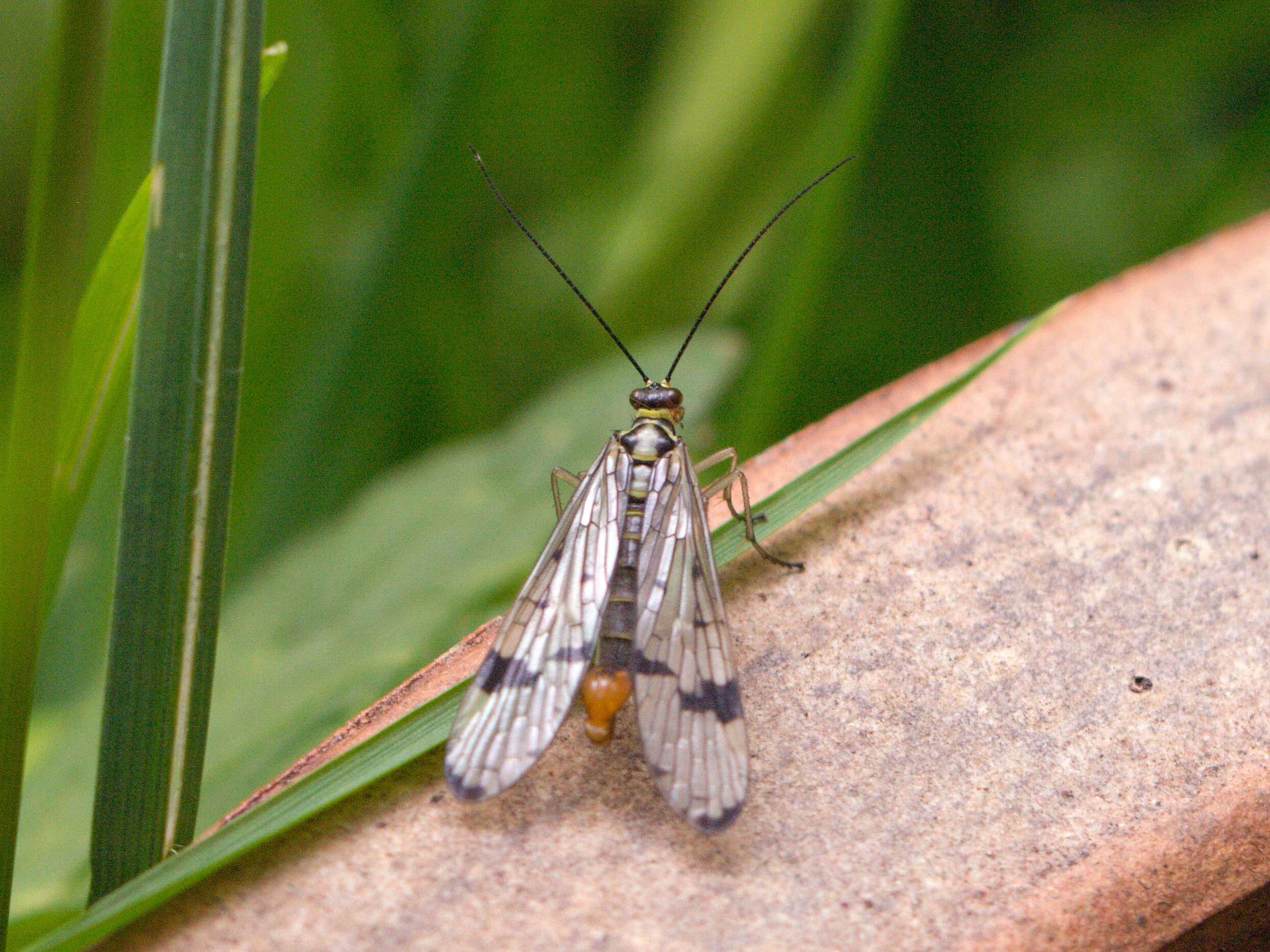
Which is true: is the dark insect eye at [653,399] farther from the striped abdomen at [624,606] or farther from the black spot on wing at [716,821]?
the black spot on wing at [716,821]

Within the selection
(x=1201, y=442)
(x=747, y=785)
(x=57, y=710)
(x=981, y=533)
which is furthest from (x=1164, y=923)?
(x=57, y=710)

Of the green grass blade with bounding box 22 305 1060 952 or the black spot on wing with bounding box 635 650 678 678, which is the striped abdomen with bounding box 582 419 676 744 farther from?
the green grass blade with bounding box 22 305 1060 952

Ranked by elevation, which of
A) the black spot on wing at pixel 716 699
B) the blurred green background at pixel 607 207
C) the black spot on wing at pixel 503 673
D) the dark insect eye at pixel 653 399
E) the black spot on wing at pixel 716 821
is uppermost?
the blurred green background at pixel 607 207

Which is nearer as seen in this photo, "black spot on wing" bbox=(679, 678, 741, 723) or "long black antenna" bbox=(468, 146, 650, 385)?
"black spot on wing" bbox=(679, 678, 741, 723)

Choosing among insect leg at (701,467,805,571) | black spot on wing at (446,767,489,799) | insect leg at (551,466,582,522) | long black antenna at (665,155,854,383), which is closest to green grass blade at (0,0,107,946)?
black spot on wing at (446,767,489,799)

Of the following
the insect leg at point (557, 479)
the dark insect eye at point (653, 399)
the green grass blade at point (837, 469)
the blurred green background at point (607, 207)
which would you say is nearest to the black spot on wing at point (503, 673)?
the green grass blade at point (837, 469)
